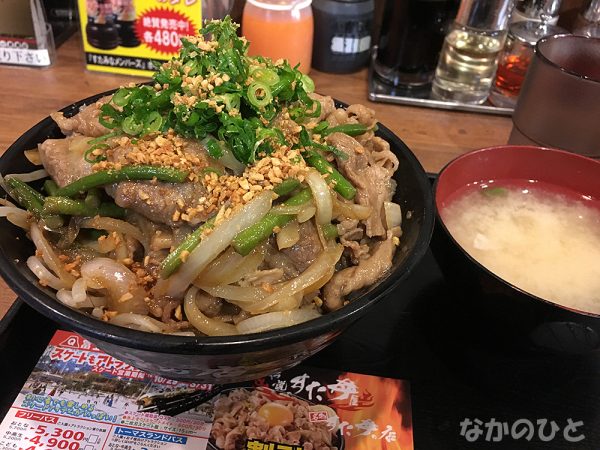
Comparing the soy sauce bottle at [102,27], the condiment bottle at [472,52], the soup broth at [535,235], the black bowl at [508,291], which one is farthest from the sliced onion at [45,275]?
the condiment bottle at [472,52]

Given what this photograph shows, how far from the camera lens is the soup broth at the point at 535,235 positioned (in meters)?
1.49

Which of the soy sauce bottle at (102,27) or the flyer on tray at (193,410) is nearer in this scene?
the flyer on tray at (193,410)

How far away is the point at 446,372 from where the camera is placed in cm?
140

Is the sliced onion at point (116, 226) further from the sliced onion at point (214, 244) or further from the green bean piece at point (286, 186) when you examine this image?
the green bean piece at point (286, 186)

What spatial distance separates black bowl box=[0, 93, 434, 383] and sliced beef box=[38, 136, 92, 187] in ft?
0.29

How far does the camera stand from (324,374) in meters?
1.36

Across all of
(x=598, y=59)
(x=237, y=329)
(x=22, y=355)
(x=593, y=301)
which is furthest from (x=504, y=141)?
(x=22, y=355)

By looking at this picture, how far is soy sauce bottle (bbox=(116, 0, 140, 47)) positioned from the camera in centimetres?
255

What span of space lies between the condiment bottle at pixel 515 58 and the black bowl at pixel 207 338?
1795mm

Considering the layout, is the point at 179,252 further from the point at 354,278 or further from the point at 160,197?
the point at 354,278

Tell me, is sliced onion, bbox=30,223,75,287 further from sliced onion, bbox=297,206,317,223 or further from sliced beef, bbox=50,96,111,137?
sliced onion, bbox=297,206,317,223

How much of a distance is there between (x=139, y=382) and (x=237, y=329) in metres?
0.37

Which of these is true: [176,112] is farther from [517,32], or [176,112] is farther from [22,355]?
[517,32]

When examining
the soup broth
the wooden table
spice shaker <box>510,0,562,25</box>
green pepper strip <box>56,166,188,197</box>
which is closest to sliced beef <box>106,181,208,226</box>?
green pepper strip <box>56,166,188,197</box>
